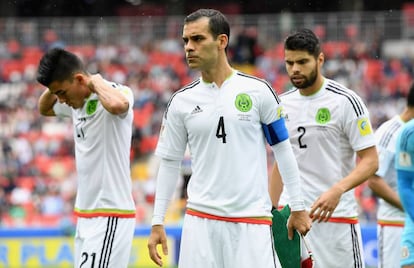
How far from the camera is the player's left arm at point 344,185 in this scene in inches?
254

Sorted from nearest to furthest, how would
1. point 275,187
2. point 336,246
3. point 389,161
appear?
1. point 336,246
2. point 275,187
3. point 389,161

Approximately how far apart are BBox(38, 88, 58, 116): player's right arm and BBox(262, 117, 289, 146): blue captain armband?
247 cm

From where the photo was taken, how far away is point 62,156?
67.4 feet

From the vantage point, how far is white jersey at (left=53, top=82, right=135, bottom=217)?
23.4ft

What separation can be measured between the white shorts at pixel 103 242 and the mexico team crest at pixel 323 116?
1.55 m

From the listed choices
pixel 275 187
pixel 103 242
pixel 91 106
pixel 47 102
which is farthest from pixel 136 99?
pixel 103 242

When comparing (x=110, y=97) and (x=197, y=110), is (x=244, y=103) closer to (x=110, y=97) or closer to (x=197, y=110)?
(x=197, y=110)

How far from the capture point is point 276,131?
6.01 m

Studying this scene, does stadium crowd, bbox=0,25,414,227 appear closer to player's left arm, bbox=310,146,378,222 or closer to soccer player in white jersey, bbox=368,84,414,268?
soccer player in white jersey, bbox=368,84,414,268

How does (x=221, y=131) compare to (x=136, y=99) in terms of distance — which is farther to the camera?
(x=136, y=99)

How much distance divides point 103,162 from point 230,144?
1.49 metres

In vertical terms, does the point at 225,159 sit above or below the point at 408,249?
above

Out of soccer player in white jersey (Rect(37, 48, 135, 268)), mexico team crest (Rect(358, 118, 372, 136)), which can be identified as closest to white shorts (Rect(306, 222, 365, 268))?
mexico team crest (Rect(358, 118, 372, 136))

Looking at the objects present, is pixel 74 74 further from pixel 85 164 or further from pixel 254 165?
pixel 254 165
